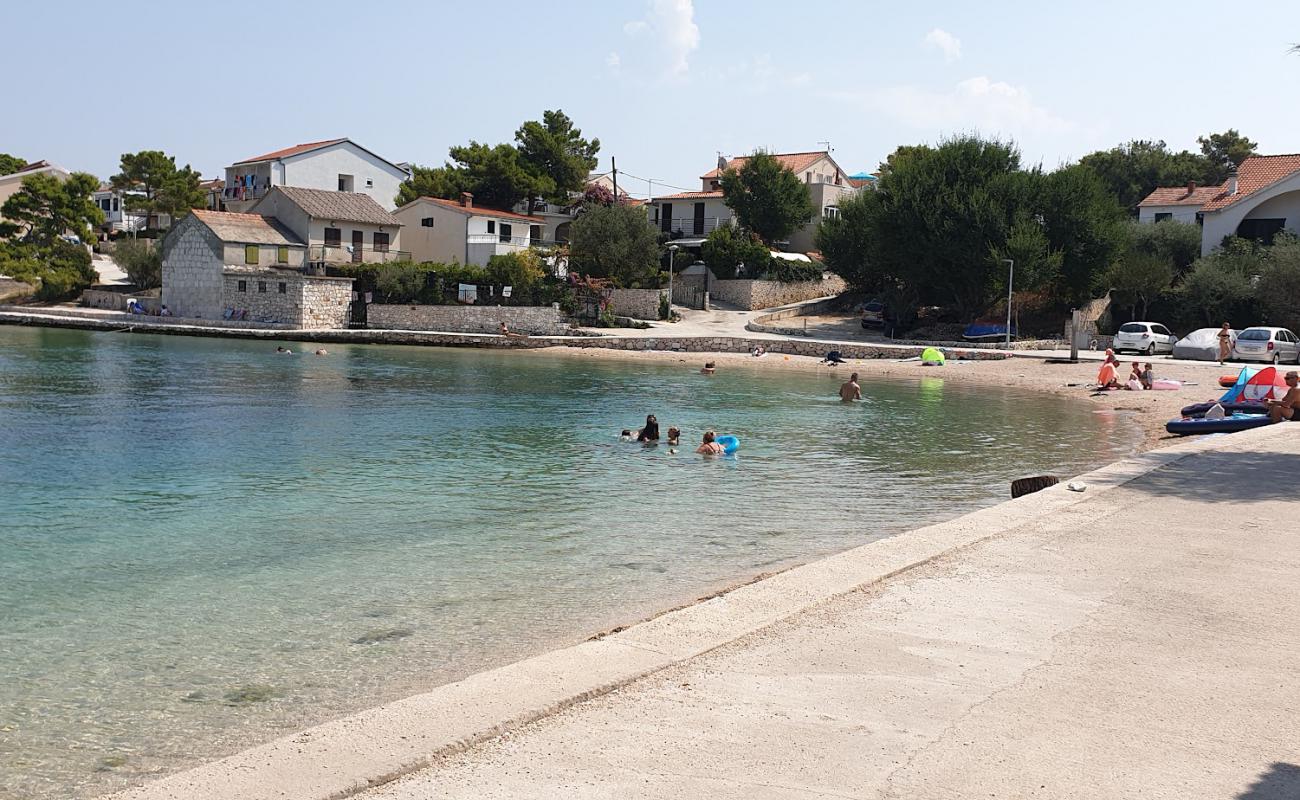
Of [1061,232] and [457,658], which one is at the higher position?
[1061,232]

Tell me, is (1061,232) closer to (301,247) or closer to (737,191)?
(737,191)

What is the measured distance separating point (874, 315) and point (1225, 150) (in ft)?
183

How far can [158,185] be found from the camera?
92.9 metres

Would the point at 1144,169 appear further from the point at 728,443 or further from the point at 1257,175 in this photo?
the point at 728,443

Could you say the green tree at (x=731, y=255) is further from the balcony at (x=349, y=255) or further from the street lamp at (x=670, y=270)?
the balcony at (x=349, y=255)

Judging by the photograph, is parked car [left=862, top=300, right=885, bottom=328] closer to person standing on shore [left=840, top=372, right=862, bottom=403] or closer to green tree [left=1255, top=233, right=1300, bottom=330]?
green tree [left=1255, top=233, right=1300, bottom=330]

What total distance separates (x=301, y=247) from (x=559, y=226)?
22.6 metres

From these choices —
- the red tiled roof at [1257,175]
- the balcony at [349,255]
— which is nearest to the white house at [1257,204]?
the red tiled roof at [1257,175]

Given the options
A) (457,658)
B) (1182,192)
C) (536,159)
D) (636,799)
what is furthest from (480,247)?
(636,799)

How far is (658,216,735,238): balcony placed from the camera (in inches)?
3376

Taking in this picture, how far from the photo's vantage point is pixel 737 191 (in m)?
81.2

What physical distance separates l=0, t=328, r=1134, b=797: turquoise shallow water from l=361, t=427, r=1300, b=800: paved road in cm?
305

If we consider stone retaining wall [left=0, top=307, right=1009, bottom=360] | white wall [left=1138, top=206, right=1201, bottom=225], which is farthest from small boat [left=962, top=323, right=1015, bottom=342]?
white wall [left=1138, top=206, right=1201, bottom=225]

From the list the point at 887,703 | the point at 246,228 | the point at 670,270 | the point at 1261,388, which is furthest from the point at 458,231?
the point at 887,703
